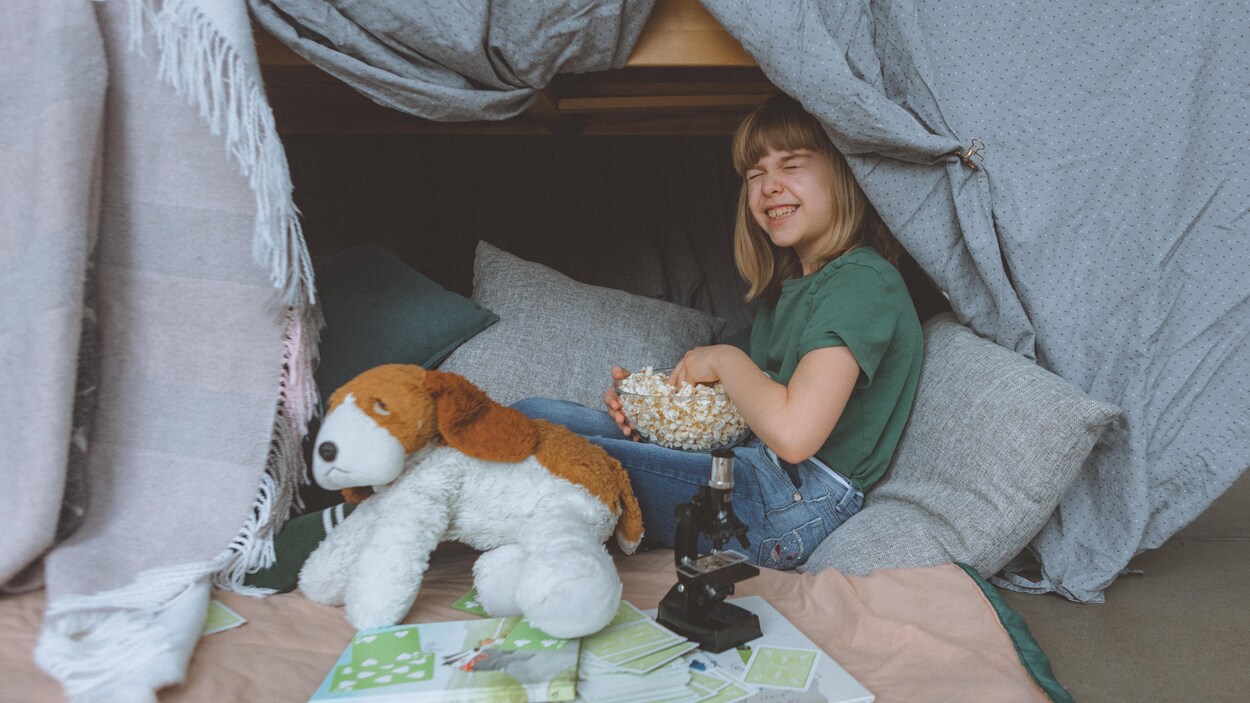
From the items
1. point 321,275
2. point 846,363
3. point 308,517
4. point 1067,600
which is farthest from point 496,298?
point 1067,600

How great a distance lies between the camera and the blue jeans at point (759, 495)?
1161mm

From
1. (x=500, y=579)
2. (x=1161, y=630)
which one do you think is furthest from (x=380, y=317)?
(x=1161, y=630)

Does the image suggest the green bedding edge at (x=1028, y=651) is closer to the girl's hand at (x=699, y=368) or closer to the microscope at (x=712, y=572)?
the microscope at (x=712, y=572)

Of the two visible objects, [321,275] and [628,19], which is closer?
[628,19]

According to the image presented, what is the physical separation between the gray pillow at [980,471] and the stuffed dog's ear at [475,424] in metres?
0.46

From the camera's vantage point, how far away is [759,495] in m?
1.17

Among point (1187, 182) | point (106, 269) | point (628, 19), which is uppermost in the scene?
point (628, 19)

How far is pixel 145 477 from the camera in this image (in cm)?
100

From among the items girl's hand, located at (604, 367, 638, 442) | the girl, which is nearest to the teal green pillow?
the girl

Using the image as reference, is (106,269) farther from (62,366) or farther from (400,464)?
(400,464)

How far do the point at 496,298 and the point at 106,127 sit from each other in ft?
2.45

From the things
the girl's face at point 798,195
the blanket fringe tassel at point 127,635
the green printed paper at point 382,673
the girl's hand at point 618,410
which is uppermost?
the girl's face at point 798,195

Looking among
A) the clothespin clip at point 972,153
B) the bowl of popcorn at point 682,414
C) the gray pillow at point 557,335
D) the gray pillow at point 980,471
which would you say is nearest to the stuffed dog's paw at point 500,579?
the bowl of popcorn at point 682,414

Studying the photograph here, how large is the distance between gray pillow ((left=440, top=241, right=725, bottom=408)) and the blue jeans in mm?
312
